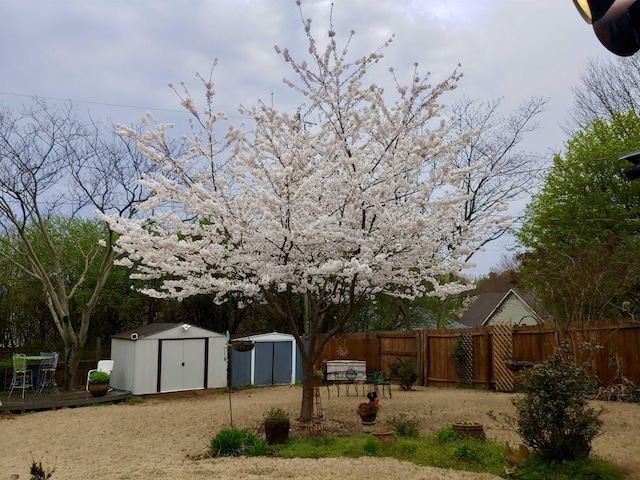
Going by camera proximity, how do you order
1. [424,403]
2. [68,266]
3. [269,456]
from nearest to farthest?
[269,456]
[424,403]
[68,266]

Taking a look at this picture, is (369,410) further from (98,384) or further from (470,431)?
(98,384)

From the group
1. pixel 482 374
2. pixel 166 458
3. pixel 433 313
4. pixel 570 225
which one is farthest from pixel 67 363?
pixel 433 313

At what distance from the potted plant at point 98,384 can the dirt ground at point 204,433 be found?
3.00ft

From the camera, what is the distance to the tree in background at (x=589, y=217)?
10984 mm

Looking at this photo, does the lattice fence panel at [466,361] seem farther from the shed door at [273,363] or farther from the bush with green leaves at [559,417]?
the bush with green leaves at [559,417]

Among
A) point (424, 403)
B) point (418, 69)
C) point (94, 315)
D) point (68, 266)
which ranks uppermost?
point (418, 69)

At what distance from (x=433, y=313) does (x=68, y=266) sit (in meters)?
14.5

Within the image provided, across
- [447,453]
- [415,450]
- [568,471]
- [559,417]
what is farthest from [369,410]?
[568,471]

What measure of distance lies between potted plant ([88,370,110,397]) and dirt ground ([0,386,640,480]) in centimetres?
92

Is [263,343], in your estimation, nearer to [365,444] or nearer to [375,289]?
[375,289]

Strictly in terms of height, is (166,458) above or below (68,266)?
below

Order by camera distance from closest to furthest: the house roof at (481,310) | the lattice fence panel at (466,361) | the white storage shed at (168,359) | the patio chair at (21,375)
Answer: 1. the patio chair at (21,375)
2. the white storage shed at (168,359)
3. the lattice fence panel at (466,361)
4. the house roof at (481,310)

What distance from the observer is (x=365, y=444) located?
19.6 feet

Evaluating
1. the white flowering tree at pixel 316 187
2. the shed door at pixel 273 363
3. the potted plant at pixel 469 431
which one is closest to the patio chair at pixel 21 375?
the shed door at pixel 273 363
